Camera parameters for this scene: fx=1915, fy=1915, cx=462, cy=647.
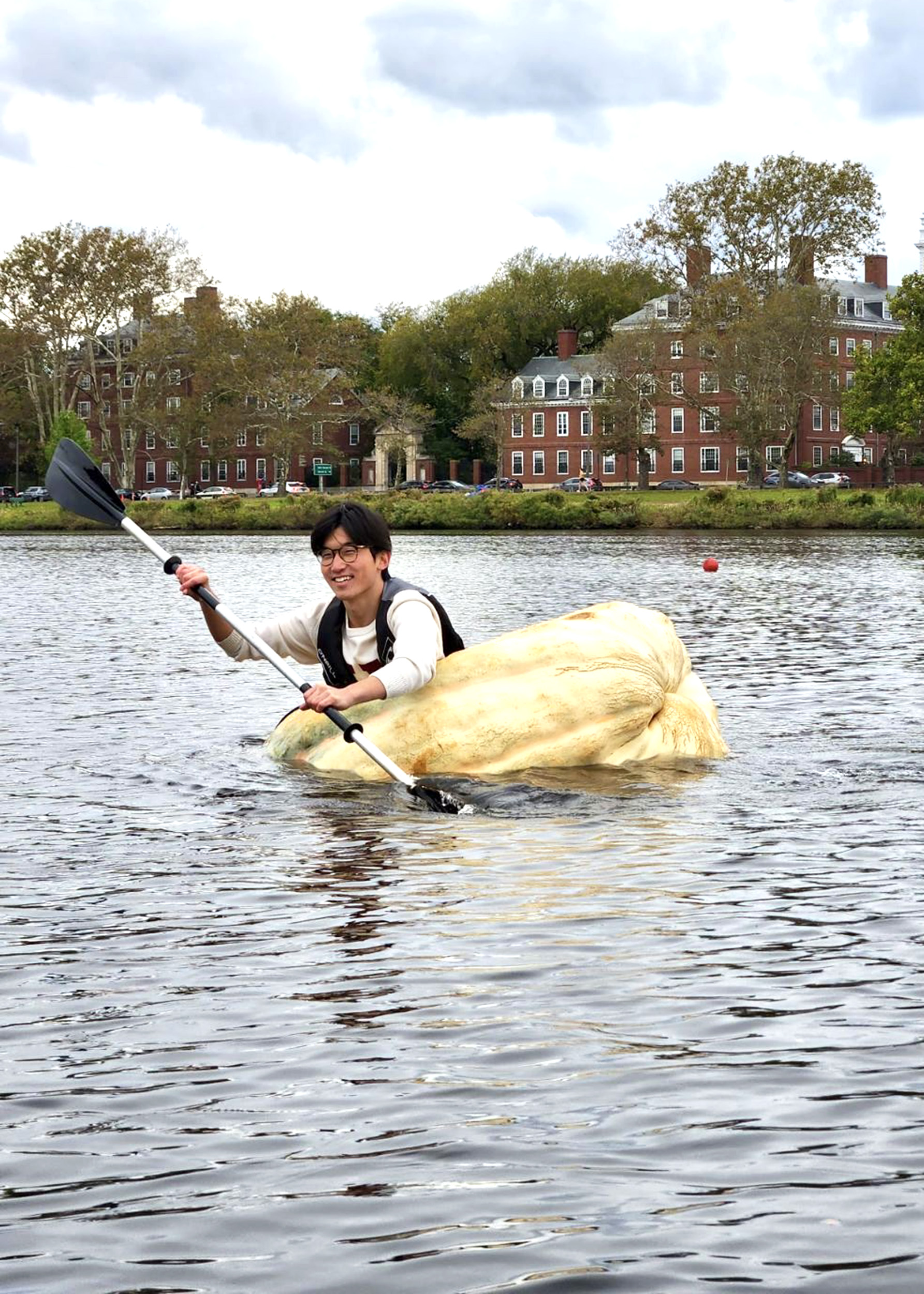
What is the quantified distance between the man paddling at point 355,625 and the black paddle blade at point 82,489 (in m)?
1.74

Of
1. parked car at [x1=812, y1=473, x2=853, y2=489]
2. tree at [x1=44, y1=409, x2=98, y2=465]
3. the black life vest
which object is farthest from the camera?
parked car at [x1=812, y1=473, x2=853, y2=489]

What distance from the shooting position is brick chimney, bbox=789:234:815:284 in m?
86.4

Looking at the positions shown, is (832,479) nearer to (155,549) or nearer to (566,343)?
(566,343)

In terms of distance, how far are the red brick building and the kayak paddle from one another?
8508 centimetres

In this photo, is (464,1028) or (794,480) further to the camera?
(794,480)

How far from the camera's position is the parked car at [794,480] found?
310ft

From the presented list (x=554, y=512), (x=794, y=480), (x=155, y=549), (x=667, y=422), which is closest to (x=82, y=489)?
(x=155, y=549)

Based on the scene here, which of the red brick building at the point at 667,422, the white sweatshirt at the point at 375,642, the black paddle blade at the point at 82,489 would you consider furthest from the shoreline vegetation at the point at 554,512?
the white sweatshirt at the point at 375,642

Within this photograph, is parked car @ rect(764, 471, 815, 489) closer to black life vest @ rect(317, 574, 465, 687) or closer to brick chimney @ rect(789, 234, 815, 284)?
brick chimney @ rect(789, 234, 815, 284)

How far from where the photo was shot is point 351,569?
10.8 metres

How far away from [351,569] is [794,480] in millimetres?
87475

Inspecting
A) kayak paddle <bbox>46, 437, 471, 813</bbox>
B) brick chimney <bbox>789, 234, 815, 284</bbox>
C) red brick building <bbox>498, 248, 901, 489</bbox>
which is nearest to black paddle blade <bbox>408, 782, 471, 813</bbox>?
kayak paddle <bbox>46, 437, 471, 813</bbox>

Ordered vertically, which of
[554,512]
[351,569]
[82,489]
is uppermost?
[554,512]

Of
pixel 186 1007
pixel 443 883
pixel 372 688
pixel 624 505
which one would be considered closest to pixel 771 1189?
pixel 186 1007
